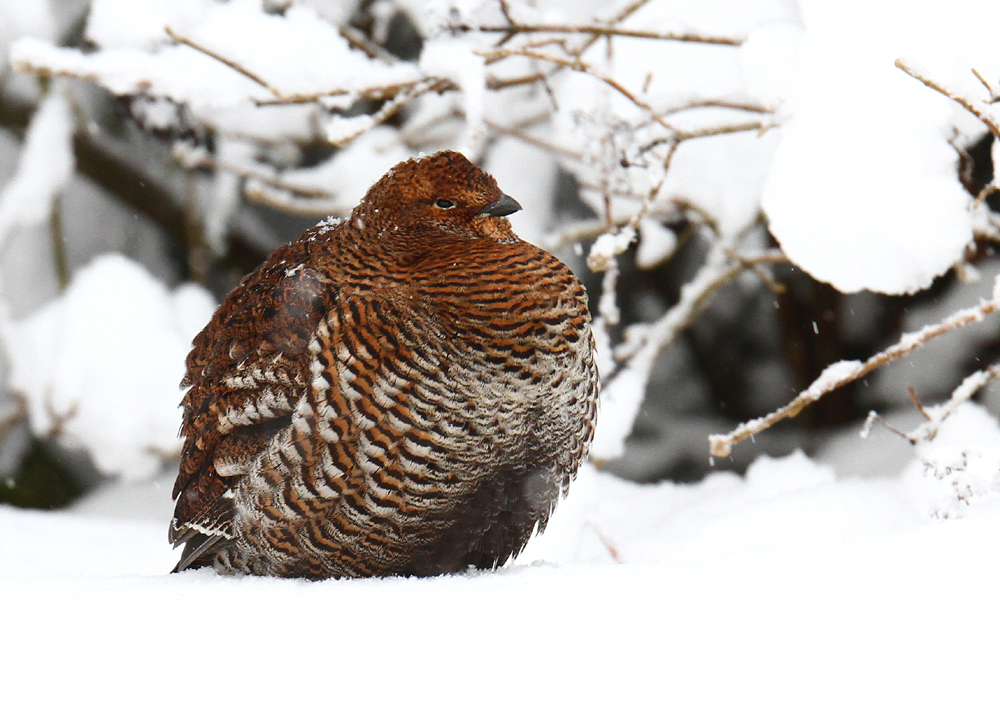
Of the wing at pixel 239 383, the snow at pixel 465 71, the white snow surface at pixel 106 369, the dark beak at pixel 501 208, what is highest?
the dark beak at pixel 501 208

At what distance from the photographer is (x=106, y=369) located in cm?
378

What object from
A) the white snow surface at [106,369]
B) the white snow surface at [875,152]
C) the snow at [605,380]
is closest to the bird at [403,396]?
the snow at [605,380]

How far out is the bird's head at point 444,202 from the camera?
224 cm

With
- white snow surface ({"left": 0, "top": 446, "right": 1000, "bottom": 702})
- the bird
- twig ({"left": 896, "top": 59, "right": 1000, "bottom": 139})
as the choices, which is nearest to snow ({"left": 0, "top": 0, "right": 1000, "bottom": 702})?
white snow surface ({"left": 0, "top": 446, "right": 1000, "bottom": 702})

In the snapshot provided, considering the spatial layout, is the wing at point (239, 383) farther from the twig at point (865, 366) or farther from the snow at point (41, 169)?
the snow at point (41, 169)

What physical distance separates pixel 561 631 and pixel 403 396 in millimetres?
646

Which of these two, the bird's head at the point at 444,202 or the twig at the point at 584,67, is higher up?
the twig at the point at 584,67

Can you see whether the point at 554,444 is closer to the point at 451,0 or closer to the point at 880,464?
the point at 451,0

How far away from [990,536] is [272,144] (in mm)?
3118

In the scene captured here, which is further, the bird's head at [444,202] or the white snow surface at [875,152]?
the white snow surface at [875,152]

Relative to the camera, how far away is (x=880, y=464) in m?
3.69

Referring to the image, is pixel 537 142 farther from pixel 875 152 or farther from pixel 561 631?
pixel 561 631

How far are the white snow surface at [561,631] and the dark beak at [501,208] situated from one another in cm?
76

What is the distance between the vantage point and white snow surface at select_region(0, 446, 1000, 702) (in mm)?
1417
